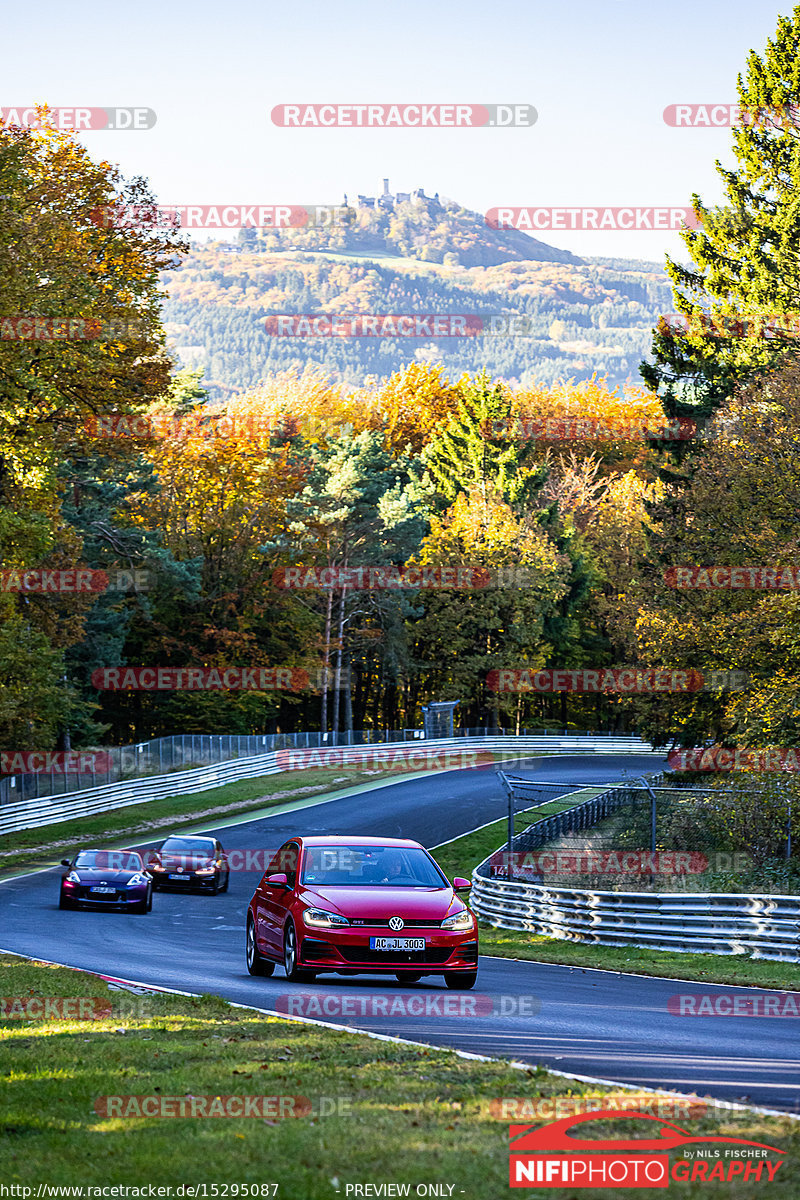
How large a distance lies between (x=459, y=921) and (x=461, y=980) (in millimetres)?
769

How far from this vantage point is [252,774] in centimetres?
5541

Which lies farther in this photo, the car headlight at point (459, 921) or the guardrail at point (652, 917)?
the guardrail at point (652, 917)

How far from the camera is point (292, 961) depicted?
45.5 feet

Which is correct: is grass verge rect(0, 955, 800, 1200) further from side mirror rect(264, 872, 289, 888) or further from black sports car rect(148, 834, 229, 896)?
black sports car rect(148, 834, 229, 896)

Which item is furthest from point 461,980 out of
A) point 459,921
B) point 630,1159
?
point 630,1159

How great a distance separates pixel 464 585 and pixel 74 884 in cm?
5452

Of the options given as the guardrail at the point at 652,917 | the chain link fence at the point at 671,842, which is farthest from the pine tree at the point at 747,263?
the guardrail at the point at 652,917

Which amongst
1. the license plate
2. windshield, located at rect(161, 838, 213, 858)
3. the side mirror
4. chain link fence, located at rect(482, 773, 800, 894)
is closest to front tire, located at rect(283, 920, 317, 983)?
the side mirror

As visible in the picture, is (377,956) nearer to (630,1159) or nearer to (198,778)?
(630,1159)

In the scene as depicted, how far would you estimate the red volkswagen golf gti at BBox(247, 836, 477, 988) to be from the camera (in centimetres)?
1345

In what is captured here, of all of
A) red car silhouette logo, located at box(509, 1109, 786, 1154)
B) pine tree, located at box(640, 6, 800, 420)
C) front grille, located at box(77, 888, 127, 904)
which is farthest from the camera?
pine tree, located at box(640, 6, 800, 420)

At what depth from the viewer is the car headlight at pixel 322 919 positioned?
13.5 m

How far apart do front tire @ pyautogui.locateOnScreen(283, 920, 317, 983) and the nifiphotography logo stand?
749cm

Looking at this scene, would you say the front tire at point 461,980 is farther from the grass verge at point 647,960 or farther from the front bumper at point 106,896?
the front bumper at point 106,896
